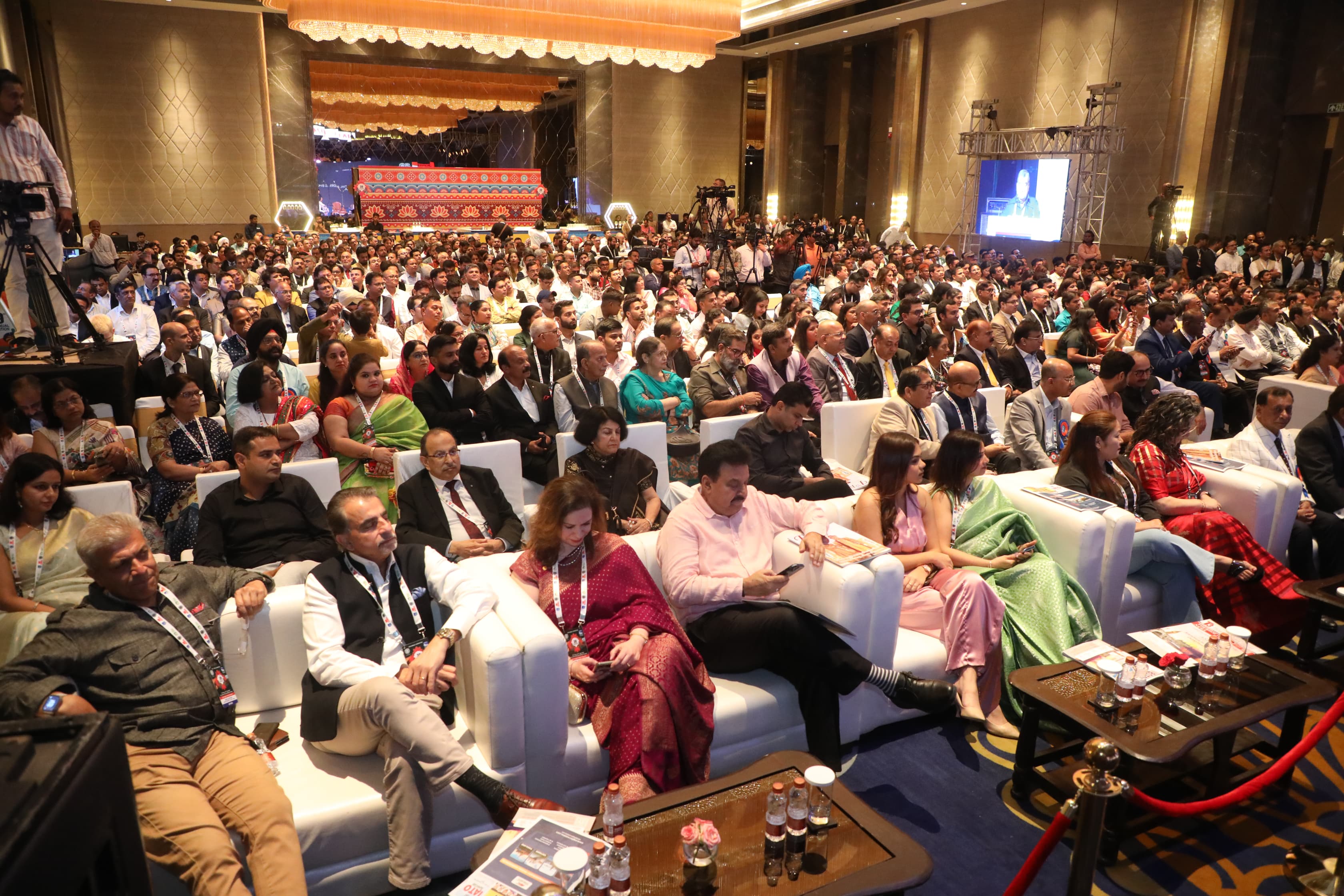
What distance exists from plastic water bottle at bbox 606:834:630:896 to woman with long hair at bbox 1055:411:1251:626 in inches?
102

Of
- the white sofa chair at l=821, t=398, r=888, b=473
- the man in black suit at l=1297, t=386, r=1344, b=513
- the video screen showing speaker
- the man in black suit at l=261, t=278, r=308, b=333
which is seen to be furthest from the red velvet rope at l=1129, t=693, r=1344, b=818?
the video screen showing speaker

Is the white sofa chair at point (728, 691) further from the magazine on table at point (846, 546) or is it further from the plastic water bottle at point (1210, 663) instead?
the plastic water bottle at point (1210, 663)

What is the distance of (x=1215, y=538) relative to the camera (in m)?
3.68

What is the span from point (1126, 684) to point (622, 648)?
1.53 metres

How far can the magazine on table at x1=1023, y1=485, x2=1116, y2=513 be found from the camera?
3.49 m

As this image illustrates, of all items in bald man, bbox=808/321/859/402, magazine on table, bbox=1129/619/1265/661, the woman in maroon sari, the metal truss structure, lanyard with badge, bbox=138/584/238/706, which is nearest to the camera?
lanyard with badge, bbox=138/584/238/706

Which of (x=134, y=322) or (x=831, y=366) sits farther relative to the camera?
(x=134, y=322)

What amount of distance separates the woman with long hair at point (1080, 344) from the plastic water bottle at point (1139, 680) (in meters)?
4.29

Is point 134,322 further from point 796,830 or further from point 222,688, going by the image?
point 796,830

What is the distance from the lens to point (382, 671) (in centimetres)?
250

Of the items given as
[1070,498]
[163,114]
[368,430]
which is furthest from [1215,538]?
[163,114]

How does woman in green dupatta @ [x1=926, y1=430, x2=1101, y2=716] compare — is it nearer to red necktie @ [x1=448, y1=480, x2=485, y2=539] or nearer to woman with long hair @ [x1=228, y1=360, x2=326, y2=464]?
red necktie @ [x1=448, y1=480, x2=485, y2=539]

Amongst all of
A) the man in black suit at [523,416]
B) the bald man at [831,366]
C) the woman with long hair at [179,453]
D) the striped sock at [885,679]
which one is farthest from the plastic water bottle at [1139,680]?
the woman with long hair at [179,453]

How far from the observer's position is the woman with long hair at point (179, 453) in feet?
12.2
